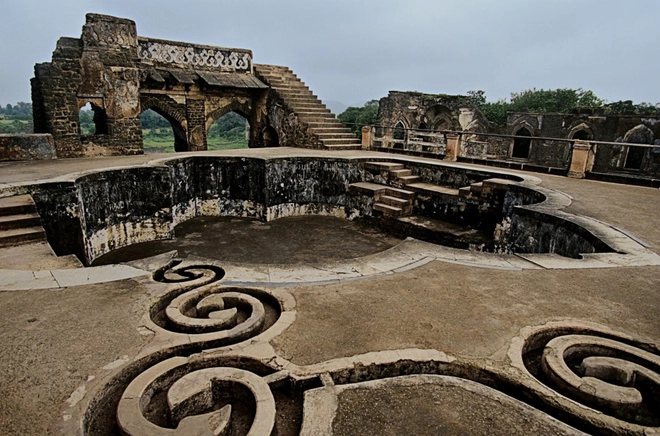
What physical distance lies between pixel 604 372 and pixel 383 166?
886 cm

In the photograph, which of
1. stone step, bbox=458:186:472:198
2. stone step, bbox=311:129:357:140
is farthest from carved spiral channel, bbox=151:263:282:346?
stone step, bbox=311:129:357:140

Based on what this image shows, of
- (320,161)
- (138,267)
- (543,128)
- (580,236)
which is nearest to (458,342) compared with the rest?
(138,267)

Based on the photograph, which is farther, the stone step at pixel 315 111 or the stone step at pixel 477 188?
the stone step at pixel 315 111

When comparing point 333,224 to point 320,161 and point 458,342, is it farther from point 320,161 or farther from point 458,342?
point 458,342

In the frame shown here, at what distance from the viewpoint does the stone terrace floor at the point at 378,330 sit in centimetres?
201

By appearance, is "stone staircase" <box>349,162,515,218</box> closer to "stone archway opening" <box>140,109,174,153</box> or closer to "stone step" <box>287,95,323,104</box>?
"stone step" <box>287,95,323,104</box>

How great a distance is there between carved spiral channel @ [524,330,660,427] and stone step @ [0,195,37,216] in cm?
626

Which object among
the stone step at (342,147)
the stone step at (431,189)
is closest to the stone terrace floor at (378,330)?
the stone step at (431,189)

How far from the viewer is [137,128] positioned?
13.0 metres

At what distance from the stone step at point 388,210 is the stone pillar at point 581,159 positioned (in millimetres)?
4137

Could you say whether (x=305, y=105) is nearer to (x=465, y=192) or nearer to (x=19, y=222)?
(x=465, y=192)

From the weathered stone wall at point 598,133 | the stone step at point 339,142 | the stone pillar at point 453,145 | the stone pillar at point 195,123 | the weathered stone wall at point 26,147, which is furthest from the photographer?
the weathered stone wall at point 598,133

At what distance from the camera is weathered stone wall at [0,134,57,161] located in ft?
31.4

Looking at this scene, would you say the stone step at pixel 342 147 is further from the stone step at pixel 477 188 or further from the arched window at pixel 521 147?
the arched window at pixel 521 147
